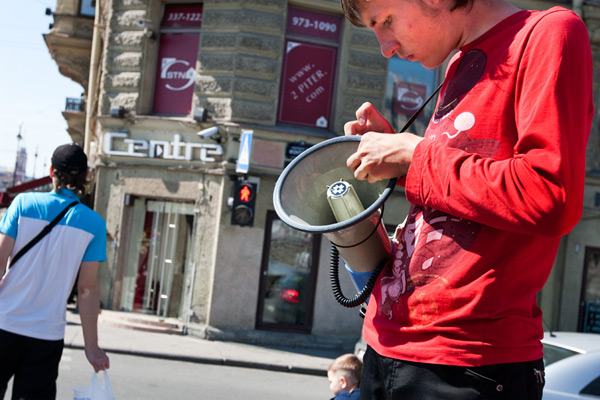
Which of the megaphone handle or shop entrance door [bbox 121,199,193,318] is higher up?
the megaphone handle

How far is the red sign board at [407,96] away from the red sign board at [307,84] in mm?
1406

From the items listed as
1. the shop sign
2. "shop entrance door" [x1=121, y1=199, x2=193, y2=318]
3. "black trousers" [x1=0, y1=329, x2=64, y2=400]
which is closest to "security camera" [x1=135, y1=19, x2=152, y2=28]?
the shop sign

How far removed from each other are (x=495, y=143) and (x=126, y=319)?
Result: 46.3 feet

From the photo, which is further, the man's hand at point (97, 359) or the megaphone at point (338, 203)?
the man's hand at point (97, 359)

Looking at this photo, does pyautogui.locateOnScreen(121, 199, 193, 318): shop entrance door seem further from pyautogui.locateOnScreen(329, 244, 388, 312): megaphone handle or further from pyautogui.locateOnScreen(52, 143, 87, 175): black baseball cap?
pyautogui.locateOnScreen(329, 244, 388, 312): megaphone handle

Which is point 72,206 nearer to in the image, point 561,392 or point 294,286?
point 561,392

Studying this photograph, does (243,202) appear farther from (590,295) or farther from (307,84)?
(590,295)

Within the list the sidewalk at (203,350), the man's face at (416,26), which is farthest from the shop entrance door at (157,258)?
the man's face at (416,26)

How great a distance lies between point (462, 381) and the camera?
1.50m

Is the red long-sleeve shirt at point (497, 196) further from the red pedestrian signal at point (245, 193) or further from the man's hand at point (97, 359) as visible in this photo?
the red pedestrian signal at point (245, 193)

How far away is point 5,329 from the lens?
4016 millimetres

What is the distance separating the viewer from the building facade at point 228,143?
1454cm

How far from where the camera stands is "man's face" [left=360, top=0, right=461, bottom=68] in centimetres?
170

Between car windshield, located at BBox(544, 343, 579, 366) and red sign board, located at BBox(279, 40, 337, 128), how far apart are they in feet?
30.8
